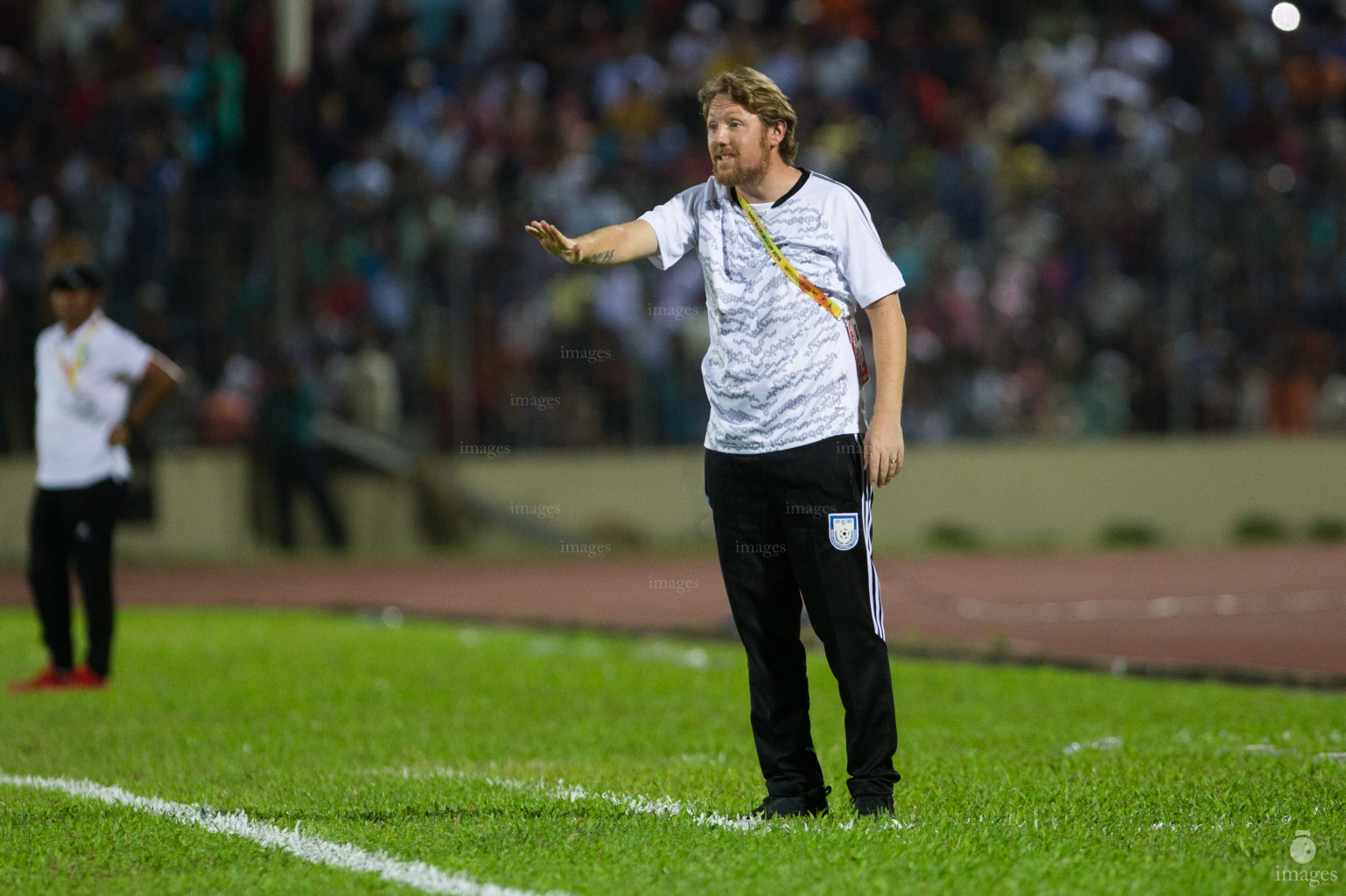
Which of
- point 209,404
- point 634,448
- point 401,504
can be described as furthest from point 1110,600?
point 209,404

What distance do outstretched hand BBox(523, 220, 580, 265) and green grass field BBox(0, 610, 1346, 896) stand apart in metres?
1.77

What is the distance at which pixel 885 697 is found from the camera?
5.81 metres

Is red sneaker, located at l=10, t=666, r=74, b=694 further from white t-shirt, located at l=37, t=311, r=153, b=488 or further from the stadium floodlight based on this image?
the stadium floodlight

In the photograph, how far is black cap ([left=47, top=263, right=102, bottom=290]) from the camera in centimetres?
1038

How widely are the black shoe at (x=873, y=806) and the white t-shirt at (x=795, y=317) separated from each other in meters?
1.12

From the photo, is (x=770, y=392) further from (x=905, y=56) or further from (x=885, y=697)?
(x=905, y=56)

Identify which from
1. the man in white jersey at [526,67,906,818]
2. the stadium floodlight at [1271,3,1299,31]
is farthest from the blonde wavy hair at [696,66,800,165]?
the stadium floodlight at [1271,3,1299,31]

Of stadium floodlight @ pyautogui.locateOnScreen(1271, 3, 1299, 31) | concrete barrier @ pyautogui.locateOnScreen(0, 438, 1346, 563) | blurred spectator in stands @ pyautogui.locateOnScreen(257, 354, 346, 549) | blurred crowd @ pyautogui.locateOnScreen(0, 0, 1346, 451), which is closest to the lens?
blurred crowd @ pyautogui.locateOnScreen(0, 0, 1346, 451)

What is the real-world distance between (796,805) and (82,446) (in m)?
6.06

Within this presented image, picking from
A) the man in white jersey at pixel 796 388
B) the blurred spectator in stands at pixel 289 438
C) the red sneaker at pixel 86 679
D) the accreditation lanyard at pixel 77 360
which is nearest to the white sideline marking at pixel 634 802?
the man in white jersey at pixel 796 388

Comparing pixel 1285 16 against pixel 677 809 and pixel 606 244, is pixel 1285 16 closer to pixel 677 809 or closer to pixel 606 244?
pixel 606 244

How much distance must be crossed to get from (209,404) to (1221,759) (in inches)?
611

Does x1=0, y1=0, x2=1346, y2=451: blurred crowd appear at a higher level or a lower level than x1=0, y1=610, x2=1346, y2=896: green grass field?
higher

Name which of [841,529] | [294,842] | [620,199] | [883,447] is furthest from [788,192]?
[620,199]
